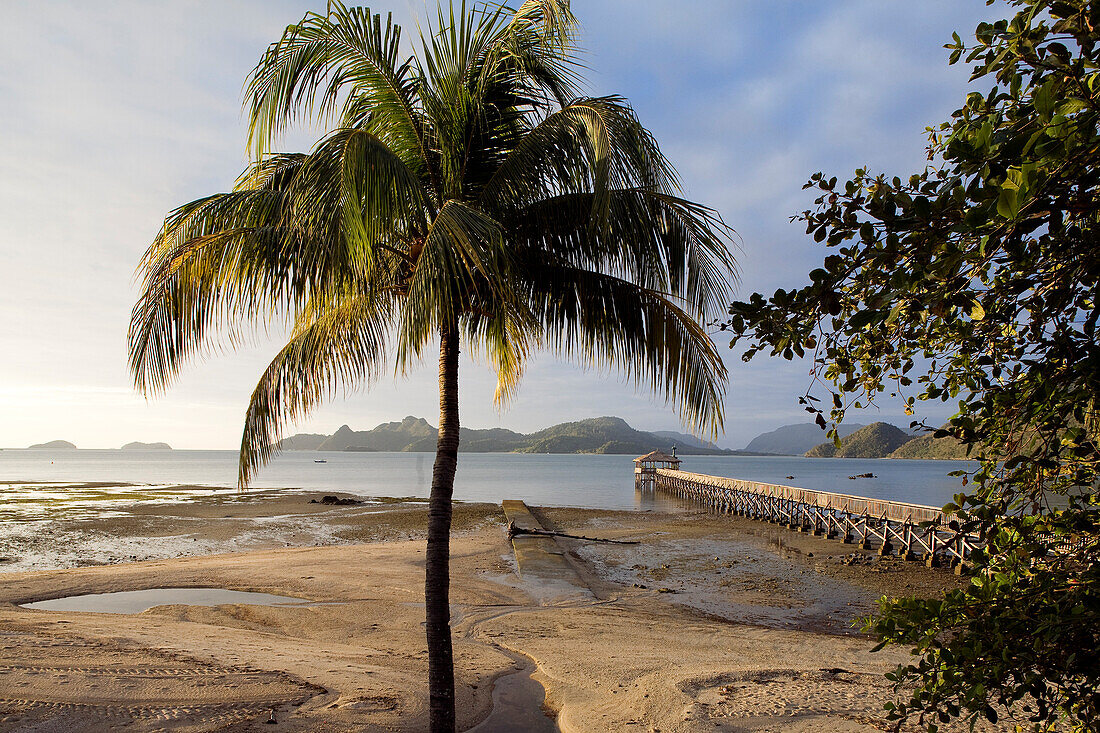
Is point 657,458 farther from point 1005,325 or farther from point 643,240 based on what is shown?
point 1005,325

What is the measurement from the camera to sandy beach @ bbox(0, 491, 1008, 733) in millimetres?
5844

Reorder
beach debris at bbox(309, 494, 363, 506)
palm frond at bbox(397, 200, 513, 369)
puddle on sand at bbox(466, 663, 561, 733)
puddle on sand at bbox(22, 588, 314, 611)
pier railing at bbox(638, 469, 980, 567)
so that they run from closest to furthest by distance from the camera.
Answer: palm frond at bbox(397, 200, 513, 369) → puddle on sand at bbox(466, 663, 561, 733) → puddle on sand at bbox(22, 588, 314, 611) → pier railing at bbox(638, 469, 980, 567) → beach debris at bbox(309, 494, 363, 506)

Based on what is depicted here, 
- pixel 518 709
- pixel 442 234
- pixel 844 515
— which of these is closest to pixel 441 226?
pixel 442 234

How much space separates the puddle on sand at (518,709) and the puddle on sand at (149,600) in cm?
626

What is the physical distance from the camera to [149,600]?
12.2 m

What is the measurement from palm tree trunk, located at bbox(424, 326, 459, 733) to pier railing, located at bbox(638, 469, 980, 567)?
4.08m

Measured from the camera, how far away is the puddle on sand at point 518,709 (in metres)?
6.17

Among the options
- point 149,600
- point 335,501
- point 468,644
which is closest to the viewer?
point 468,644

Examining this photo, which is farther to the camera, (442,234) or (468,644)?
(468,644)

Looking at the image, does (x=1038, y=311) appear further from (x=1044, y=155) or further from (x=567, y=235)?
(x=567, y=235)

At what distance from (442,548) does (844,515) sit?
23271 millimetres

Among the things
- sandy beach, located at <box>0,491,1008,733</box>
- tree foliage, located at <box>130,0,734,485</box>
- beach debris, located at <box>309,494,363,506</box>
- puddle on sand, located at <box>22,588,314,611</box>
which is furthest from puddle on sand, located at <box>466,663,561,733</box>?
beach debris, located at <box>309,494,363,506</box>

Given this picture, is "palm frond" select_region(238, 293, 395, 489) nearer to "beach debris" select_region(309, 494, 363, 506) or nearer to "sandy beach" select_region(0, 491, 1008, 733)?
"sandy beach" select_region(0, 491, 1008, 733)

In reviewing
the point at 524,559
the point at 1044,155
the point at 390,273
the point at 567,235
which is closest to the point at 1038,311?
the point at 1044,155
